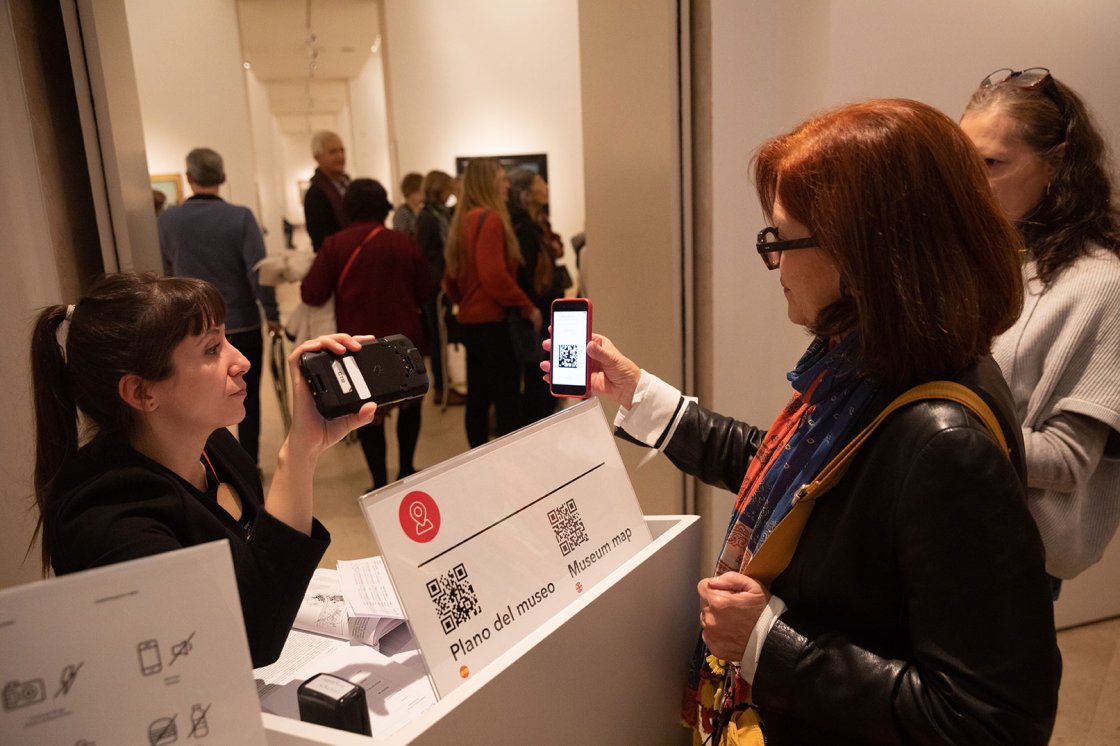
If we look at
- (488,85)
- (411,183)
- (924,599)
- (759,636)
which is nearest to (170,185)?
(411,183)

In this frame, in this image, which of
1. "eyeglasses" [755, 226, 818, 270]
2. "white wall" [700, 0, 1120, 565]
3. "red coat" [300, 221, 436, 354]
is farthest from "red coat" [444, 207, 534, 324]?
"eyeglasses" [755, 226, 818, 270]

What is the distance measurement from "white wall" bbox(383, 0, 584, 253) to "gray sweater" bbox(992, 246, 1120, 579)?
19.9ft

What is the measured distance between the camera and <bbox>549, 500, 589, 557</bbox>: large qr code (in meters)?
1.27

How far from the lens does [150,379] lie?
1.28m

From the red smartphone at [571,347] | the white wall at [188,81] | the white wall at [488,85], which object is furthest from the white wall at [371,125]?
the red smartphone at [571,347]

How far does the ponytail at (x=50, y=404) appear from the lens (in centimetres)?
129

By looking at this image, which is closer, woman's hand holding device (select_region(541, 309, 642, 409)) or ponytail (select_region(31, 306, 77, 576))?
ponytail (select_region(31, 306, 77, 576))

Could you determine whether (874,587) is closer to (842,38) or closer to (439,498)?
(439,498)

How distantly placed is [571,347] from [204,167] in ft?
10.5

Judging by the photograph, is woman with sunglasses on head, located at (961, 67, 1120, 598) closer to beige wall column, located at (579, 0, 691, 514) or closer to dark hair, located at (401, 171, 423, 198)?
beige wall column, located at (579, 0, 691, 514)

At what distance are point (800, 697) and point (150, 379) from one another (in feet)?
3.66

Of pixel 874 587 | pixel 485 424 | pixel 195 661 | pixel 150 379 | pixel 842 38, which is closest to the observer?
pixel 195 661

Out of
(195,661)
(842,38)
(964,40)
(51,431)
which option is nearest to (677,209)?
(842,38)

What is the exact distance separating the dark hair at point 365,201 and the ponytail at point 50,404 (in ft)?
9.04
